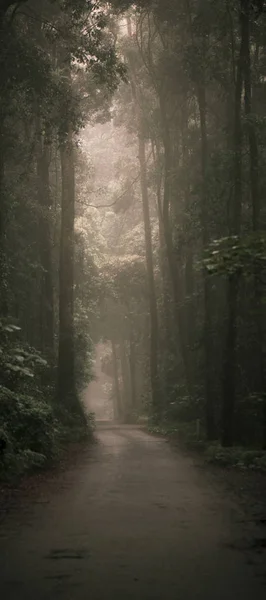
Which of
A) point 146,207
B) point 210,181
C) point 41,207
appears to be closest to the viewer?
point 210,181

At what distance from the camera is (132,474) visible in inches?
407

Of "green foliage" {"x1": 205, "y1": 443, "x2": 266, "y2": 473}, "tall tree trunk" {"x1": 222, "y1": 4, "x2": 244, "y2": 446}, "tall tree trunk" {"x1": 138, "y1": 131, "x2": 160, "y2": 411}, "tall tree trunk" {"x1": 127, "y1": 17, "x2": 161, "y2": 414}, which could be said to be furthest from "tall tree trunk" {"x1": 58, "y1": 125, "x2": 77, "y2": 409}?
"green foliage" {"x1": 205, "y1": 443, "x2": 266, "y2": 473}

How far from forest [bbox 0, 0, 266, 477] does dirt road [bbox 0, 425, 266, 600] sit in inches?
81.6

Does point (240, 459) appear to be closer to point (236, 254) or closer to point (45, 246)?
point (236, 254)

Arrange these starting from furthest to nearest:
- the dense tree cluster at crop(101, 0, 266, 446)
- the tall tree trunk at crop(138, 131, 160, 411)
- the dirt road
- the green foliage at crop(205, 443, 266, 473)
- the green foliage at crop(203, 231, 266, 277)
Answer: the tall tree trunk at crop(138, 131, 160, 411) < the dense tree cluster at crop(101, 0, 266, 446) < the green foliage at crop(205, 443, 266, 473) < the green foliage at crop(203, 231, 266, 277) < the dirt road

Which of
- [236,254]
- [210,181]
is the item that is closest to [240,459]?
[236,254]

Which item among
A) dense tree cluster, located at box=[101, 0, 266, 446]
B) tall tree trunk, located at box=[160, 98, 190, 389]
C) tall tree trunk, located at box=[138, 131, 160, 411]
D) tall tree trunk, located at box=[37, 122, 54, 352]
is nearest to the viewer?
dense tree cluster, located at box=[101, 0, 266, 446]

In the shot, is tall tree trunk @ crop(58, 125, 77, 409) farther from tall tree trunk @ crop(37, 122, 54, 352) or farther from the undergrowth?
the undergrowth

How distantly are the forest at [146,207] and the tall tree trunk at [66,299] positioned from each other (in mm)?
50

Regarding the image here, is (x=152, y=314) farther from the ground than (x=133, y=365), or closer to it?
farther from the ground

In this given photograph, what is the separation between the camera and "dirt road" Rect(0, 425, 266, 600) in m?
4.19

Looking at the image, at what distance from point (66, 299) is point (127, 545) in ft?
47.8

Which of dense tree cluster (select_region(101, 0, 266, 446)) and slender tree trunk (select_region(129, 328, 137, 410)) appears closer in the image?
dense tree cluster (select_region(101, 0, 266, 446))

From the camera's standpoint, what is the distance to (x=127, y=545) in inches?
210
